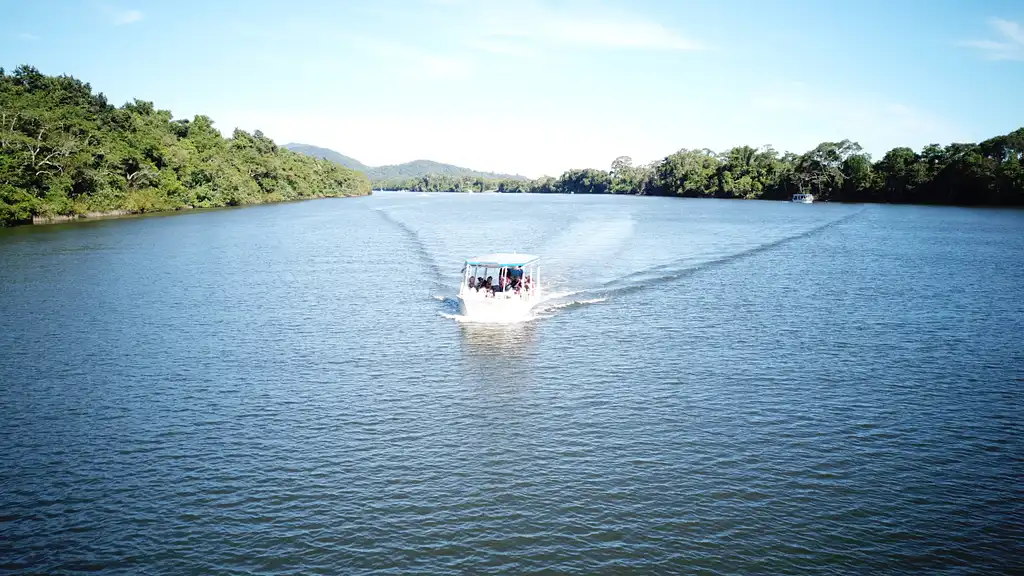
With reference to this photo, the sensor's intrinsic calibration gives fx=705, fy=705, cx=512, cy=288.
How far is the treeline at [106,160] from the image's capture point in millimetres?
81750

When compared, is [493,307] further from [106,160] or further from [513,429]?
[106,160]

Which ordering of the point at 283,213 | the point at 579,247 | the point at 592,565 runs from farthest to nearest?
the point at 283,213 < the point at 579,247 < the point at 592,565

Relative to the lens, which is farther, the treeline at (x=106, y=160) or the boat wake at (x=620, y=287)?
the treeline at (x=106, y=160)

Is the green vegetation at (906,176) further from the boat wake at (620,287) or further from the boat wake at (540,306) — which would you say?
the boat wake at (540,306)

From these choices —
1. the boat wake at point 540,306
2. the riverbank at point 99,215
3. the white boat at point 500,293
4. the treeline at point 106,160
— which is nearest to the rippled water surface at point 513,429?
the boat wake at point 540,306

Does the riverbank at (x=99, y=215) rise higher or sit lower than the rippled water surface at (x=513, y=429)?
higher

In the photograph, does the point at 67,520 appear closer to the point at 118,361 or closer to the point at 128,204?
the point at 118,361

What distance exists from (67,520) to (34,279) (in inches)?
1497

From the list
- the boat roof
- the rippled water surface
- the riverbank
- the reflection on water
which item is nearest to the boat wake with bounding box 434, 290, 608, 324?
the rippled water surface

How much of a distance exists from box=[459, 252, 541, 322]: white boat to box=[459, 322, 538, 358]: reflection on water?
583 mm

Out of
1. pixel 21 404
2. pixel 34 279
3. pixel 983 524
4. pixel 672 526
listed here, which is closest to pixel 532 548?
pixel 672 526

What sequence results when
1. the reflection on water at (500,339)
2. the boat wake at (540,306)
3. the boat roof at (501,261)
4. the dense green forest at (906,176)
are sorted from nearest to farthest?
the reflection on water at (500,339)
the boat wake at (540,306)
the boat roof at (501,261)
the dense green forest at (906,176)

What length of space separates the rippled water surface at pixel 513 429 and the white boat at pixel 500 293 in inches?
39.7

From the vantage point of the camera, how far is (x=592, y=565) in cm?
1467
